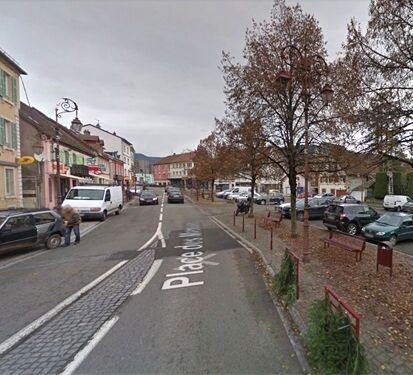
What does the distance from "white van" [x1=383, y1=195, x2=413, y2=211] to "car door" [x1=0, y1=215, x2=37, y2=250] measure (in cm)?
3162

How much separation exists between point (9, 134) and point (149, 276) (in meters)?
17.0

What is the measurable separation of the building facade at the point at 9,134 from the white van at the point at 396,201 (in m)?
33.6

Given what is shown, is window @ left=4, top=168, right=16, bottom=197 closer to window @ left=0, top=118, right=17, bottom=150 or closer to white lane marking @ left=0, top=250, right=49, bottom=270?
window @ left=0, top=118, right=17, bottom=150

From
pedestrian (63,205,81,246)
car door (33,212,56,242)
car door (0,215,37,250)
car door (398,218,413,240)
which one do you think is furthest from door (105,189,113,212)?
car door (398,218,413,240)

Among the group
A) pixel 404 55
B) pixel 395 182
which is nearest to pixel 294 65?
pixel 404 55

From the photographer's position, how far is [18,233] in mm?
9750

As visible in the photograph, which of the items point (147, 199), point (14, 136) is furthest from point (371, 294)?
point (147, 199)

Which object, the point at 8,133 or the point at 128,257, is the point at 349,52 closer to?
the point at 128,257

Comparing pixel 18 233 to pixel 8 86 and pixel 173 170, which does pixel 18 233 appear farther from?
pixel 173 170

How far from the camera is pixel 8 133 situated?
60.4ft

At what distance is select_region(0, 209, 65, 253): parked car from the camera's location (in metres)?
9.45

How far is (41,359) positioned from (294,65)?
10.6m

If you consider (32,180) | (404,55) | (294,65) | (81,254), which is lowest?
(81,254)

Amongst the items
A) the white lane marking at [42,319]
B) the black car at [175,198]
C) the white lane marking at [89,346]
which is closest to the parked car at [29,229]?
the white lane marking at [42,319]
